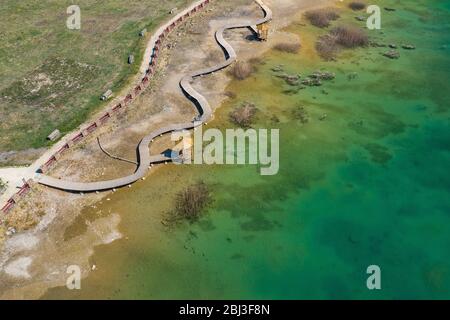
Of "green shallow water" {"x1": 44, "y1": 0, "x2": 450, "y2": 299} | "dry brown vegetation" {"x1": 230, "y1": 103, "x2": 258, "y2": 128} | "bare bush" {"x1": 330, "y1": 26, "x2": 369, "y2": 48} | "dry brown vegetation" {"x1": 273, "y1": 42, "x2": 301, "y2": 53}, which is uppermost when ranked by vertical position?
"bare bush" {"x1": 330, "y1": 26, "x2": 369, "y2": 48}

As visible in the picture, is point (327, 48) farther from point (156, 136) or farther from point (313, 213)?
point (313, 213)

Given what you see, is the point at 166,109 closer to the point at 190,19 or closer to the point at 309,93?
the point at 309,93

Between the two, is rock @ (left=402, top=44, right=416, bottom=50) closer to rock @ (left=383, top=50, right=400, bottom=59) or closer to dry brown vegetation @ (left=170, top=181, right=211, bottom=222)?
rock @ (left=383, top=50, right=400, bottom=59)

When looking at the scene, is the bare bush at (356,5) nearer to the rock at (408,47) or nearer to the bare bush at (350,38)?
the bare bush at (350,38)

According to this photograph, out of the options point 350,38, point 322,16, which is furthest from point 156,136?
point 322,16

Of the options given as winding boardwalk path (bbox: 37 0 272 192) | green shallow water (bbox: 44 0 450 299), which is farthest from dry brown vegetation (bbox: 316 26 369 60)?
winding boardwalk path (bbox: 37 0 272 192)
